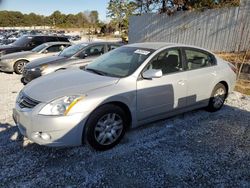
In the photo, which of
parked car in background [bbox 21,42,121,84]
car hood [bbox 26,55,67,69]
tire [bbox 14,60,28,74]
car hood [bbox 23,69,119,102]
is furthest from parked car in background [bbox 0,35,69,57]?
car hood [bbox 23,69,119,102]

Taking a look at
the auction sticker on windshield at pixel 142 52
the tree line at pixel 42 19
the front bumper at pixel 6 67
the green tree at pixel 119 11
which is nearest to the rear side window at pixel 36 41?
the front bumper at pixel 6 67

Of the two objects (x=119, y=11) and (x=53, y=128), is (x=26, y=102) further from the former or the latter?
(x=119, y=11)

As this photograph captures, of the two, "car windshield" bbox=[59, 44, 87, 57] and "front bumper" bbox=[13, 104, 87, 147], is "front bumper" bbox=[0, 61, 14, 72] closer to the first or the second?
"car windshield" bbox=[59, 44, 87, 57]

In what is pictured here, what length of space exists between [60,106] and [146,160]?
1.39 meters

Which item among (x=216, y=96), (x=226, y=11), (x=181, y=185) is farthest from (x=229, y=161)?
(x=226, y=11)

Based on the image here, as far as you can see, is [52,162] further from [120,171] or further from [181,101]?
[181,101]

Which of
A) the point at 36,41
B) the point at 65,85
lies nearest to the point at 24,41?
the point at 36,41

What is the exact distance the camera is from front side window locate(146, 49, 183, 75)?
4168 mm

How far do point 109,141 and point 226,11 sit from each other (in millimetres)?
9279

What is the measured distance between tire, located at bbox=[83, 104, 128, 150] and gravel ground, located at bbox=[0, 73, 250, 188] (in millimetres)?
146

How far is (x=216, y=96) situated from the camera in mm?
5273

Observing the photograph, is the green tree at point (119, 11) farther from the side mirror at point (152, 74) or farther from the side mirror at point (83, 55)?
the side mirror at point (152, 74)

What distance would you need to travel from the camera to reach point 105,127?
3562 mm

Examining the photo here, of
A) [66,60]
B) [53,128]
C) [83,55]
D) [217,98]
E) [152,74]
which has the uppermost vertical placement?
[152,74]
